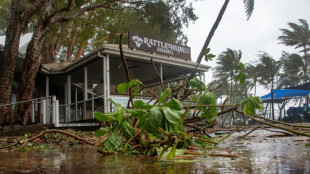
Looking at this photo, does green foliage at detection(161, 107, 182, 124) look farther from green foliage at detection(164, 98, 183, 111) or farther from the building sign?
the building sign

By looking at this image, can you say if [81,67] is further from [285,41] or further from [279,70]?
[279,70]

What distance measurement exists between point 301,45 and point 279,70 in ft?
21.5

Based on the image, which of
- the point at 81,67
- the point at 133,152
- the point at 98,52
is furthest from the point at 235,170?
the point at 81,67

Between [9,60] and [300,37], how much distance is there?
4368cm

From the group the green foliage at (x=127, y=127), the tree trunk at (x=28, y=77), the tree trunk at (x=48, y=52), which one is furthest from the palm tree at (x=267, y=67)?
the green foliage at (x=127, y=127)

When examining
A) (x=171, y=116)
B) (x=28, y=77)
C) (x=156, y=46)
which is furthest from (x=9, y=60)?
(x=171, y=116)

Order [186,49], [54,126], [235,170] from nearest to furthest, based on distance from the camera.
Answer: [235,170] → [54,126] → [186,49]

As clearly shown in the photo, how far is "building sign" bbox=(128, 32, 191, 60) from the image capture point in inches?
407

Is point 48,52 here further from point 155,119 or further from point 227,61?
point 227,61

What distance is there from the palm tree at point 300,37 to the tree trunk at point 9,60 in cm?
4191

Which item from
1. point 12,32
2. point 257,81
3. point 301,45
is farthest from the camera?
point 257,81

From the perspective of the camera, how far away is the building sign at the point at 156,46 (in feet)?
33.9

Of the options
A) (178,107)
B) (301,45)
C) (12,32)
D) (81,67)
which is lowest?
(178,107)

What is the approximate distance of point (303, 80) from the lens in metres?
44.3
